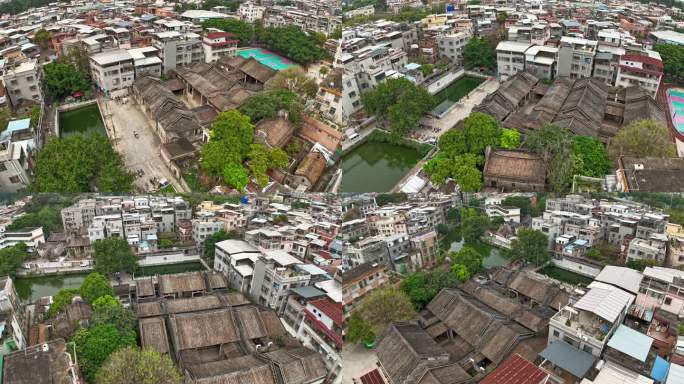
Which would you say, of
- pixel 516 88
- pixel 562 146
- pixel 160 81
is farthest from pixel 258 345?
pixel 516 88

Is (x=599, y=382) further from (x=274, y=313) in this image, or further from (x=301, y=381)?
(x=274, y=313)

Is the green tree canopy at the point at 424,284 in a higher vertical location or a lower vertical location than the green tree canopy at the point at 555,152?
lower

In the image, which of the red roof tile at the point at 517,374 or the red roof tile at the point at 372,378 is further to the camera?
the red roof tile at the point at 372,378

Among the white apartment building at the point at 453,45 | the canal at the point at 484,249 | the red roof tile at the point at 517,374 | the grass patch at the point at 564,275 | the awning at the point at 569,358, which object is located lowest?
the grass patch at the point at 564,275

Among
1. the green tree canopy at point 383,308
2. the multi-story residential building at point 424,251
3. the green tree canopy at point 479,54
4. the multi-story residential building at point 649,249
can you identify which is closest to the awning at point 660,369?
the multi-story residential building at point 649,249

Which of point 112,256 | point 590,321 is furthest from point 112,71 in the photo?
point 590,321

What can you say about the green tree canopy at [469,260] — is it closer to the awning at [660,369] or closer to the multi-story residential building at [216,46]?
the awning at [660,369]
